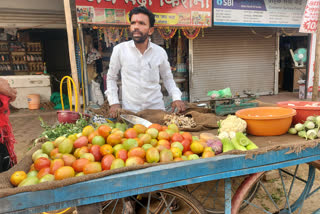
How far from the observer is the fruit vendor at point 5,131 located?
1678 mm

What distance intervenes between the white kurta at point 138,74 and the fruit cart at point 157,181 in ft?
4.61

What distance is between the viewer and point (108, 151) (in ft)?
5.09

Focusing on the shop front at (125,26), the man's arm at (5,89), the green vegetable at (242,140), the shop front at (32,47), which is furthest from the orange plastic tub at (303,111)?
the shop front at (32,47)

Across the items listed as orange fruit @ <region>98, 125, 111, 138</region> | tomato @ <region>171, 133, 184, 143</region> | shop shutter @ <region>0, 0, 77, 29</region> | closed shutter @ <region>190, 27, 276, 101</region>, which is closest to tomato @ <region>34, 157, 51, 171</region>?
orange fruit @ <region>98, 125, 111, 138</region>

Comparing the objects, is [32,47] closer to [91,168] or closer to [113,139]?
[113,139]

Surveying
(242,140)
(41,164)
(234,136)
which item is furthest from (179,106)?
(41,164)

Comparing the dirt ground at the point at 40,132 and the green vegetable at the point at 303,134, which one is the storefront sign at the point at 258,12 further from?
the green vegetable at the point at 303,134

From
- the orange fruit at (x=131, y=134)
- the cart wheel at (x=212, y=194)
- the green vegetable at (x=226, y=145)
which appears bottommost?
the cart wheel at (x=212, y=194)

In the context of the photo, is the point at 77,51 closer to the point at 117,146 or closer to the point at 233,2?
the point at 233,2

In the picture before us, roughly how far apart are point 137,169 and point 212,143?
0.64m

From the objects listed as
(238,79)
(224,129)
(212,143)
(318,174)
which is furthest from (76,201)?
(238,79)

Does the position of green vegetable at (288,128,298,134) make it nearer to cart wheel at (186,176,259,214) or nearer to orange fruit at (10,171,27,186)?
cart wheel at (186,176,259,214)

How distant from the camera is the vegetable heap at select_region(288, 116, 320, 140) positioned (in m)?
1.81

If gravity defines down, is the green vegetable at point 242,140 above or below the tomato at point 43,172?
above
